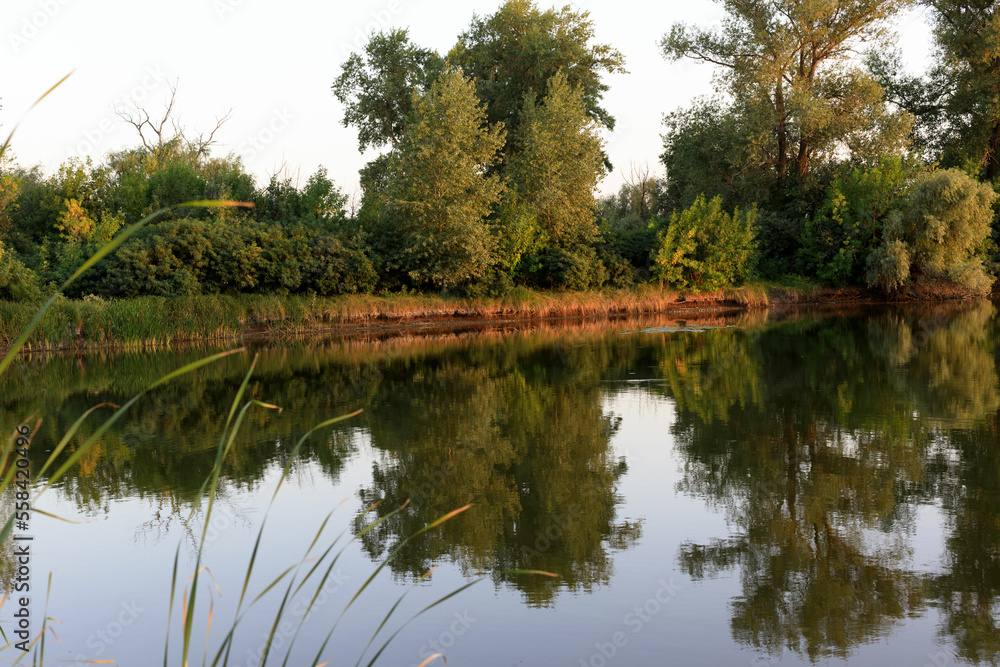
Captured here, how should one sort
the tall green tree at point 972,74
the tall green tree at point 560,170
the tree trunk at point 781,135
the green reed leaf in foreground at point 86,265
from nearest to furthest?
the green reed leaf in foreground at point 86,265 < the tall green tree at point 560,170 < the tall green tree at point 972,74 < the tree trunk at point 781,135

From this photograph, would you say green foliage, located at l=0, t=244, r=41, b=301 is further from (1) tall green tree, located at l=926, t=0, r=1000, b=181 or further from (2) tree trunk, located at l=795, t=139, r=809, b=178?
(1) tall green tree, located at l=926, t=0, r=1000, b=181

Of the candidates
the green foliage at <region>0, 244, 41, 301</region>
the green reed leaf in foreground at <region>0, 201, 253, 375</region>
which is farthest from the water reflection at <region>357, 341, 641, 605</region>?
the green foliage at <region>0, 244, 41, 301</region>

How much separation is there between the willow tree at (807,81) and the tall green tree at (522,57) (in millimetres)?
7010

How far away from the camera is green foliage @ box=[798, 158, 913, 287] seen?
38781 millimetres

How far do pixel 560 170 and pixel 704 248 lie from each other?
7.45 meters

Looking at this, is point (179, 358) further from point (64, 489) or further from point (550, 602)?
point (550, 602)

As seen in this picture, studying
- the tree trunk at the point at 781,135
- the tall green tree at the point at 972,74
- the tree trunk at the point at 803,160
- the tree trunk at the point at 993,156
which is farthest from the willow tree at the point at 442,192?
the tree trunk at the point at 993,156

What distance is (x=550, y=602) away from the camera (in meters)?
5.79

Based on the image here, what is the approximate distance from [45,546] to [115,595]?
1638 mm

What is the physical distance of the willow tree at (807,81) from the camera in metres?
40.1

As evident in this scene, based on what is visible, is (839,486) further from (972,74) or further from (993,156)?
(993,156)

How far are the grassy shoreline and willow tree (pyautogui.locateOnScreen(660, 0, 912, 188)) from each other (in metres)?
7.43

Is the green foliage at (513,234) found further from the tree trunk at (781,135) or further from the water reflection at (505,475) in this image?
the water reflection at (505,475)

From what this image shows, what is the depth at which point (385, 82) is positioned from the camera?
1802 inches
